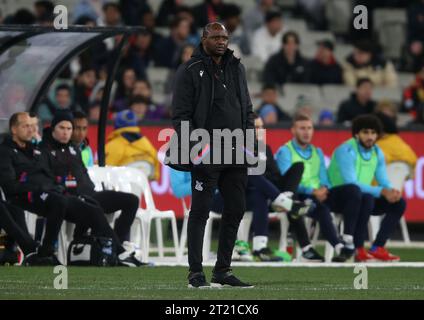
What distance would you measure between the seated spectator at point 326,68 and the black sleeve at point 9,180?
10506mm

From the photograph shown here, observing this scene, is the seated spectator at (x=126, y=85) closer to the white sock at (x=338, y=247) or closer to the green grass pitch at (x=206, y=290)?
the white sock at (x=338, y=247)

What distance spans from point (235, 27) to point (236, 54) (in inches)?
99.7

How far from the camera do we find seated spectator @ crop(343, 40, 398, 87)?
2528cm

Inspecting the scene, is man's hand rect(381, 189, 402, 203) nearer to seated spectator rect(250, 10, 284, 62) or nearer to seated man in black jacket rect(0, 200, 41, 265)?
seated man in black jacket rect(0, 200, 41, 265)

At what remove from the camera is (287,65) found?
80.1ft

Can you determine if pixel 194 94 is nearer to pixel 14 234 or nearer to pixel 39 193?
pixel 39 193

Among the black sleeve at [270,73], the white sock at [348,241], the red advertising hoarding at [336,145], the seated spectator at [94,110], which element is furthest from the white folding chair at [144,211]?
the black sleeve at [270,73]

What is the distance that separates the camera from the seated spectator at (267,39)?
25062mm

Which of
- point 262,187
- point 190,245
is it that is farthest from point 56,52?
point 190,245

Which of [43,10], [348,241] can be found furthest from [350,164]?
[43,10]

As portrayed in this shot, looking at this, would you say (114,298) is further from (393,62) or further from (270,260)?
(393,62)

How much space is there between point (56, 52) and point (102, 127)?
4.04 ft
